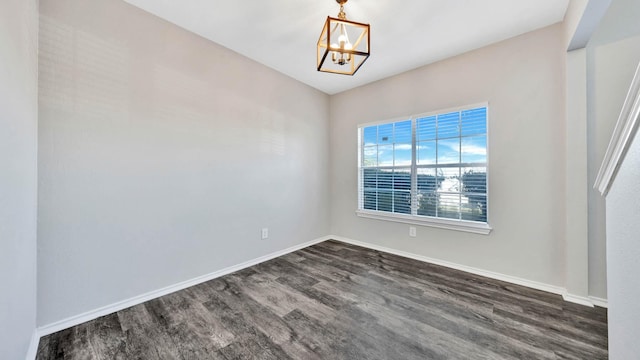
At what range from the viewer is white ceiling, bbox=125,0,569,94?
6.51 ft

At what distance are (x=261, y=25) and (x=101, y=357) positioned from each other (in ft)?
9.63

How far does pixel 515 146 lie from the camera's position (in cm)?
244

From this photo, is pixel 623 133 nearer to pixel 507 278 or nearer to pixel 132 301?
pixel 507 278

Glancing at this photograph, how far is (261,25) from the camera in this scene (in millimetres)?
2270

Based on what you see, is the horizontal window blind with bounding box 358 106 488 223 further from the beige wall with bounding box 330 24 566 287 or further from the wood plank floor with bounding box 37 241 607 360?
the wood plank floor with bounding box 37 241 607 360

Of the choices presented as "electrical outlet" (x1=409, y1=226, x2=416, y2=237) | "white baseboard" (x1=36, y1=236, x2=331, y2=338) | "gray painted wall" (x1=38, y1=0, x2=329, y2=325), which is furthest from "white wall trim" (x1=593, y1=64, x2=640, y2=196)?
"white baseboard" (x1=36, y1=236, x2=331, y2=338)

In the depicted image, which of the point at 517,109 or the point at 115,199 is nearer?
the point at 115,199

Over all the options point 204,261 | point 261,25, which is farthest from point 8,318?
point 261,25

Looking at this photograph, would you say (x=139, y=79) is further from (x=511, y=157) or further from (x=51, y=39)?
(x=511, y=157)

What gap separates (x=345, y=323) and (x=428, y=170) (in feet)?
7.26

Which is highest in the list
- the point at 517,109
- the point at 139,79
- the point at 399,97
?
the point at 399,97

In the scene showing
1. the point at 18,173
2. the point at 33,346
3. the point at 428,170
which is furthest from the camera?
the point at 428,170

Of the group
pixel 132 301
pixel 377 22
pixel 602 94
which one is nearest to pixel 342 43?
pixel 377 22

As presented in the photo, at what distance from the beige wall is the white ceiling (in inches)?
9.1
